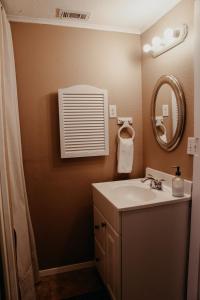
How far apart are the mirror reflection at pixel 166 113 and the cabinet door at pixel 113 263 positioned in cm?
85

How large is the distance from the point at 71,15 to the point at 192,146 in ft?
4.60

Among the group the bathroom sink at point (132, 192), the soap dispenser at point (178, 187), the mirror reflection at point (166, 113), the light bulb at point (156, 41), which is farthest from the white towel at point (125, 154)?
the light bulb at point (156, 41)

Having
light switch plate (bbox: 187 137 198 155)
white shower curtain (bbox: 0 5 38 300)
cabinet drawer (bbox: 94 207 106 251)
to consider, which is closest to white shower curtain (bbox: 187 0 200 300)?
light switch plate (bbox: 187 137 198 155)

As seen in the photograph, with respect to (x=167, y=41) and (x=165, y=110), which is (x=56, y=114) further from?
(x=167, y=41)

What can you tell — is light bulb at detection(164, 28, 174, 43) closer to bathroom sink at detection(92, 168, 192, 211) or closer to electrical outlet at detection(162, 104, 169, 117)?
electrical outlet at detection(162, 104, 169, 117)

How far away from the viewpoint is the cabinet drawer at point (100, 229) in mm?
1686

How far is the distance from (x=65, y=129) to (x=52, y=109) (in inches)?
8.5

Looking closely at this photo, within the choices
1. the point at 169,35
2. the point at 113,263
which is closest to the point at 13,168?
the point at 113,263

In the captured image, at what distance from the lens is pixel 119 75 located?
203 centimetres

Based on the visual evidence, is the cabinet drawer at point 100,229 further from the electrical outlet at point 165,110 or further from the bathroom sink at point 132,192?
the electrical outlet at point 165,110

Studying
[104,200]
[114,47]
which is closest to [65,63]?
[114,47]

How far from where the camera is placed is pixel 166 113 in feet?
5.71

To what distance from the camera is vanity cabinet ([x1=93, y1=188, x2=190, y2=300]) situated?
4.56ft

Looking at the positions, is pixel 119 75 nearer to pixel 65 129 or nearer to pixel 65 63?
pixel 65 63
